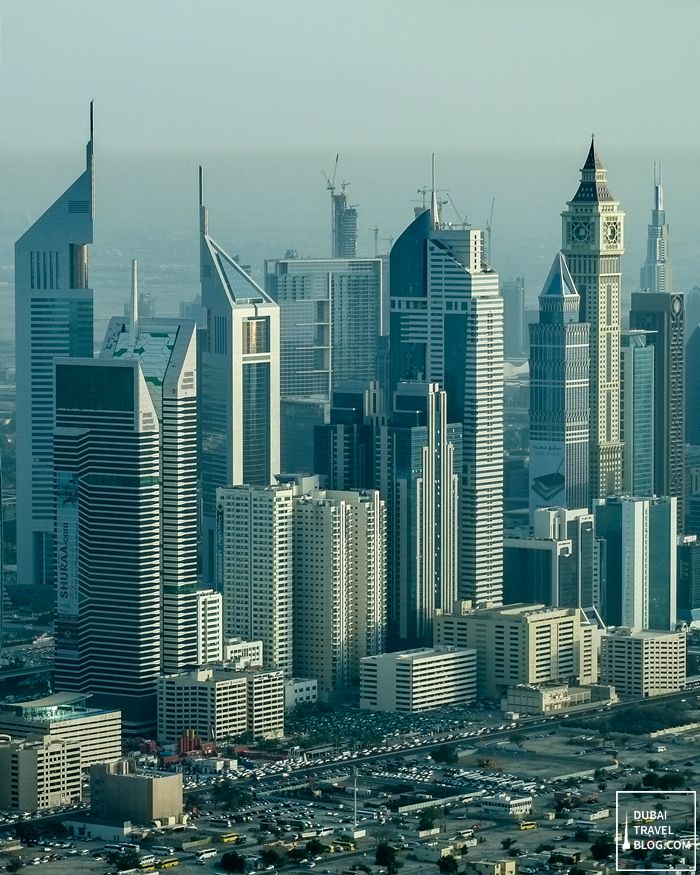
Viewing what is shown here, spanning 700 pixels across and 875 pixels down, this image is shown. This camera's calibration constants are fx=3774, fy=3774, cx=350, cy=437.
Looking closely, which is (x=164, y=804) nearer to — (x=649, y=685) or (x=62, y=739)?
(x=62, y=739)

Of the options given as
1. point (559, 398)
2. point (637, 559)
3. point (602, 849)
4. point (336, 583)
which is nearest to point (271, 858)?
point (602, 849)

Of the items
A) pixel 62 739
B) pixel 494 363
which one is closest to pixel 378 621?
pixel 494 363

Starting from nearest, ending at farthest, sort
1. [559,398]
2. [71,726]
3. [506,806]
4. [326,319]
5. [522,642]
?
[506,806], [71,726], [522,642], [559,398], [326,319]

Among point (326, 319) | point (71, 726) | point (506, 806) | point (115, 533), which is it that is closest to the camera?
point (506, 806)

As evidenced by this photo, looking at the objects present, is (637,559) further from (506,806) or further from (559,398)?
(506,806)

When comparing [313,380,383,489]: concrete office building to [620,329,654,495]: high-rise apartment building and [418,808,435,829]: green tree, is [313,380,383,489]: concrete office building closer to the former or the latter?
[620,329,654,495]: high-rise apartment building

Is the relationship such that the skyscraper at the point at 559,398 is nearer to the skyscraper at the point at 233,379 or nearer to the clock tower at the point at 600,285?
the clock tower at the point at 600,285
